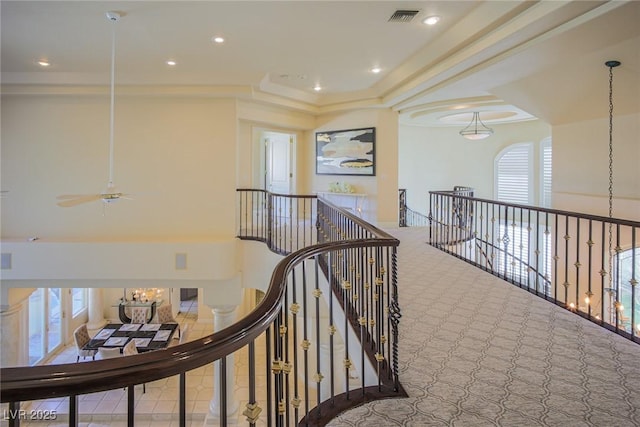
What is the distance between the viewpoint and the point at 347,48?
5492 mm

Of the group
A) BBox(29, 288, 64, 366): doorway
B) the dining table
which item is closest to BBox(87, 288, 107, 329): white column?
BBox(29, 288, 64, 366): doorway

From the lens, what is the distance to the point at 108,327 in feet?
32.2

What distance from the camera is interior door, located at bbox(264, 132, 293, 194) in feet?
33.0

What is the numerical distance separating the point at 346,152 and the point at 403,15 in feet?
15.2

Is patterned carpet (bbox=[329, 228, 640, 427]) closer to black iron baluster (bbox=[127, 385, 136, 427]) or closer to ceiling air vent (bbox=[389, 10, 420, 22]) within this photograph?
black iron baluster (bbox=[127, 385, 136, 427])

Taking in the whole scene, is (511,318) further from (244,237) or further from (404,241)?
(244,237)

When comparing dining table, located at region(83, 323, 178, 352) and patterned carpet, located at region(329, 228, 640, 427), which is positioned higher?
patterned carpet, located at region(329, 228, 640, 427)

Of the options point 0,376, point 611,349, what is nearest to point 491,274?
point 611,349

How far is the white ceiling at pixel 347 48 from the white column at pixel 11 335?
14.2 feet

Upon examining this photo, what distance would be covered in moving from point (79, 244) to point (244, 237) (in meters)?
3.01

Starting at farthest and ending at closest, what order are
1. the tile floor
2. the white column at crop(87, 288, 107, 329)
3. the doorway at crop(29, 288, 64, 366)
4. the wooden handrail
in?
the white column at crop(87, 288, 107, 329)
the doorway at crop(29, 288, 64, 366)
the tile floor
the wooden handrail

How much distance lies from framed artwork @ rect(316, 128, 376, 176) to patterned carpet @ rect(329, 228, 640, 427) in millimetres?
4904

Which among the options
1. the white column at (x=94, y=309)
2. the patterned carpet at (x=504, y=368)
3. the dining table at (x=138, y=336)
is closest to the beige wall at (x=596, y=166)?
the patterned carpet at (x=504, y=368)

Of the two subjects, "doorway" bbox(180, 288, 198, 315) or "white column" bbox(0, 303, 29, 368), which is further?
"doorway" bbox(180, 288, 198, 315)
